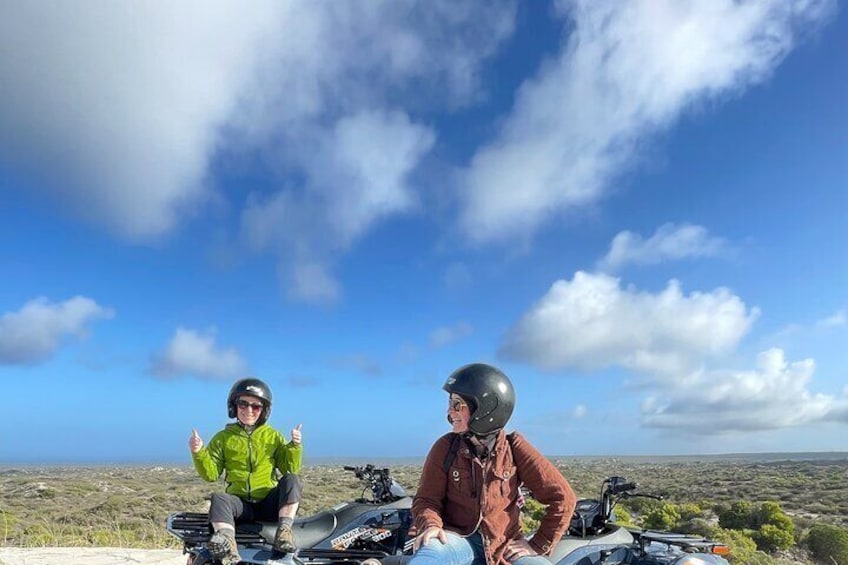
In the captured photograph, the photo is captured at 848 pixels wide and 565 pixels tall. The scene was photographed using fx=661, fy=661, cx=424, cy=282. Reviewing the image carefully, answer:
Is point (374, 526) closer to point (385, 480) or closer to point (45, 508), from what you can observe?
point (385, 480)

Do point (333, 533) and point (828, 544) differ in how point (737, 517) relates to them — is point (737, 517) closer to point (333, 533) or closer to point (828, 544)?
point (828, 544)

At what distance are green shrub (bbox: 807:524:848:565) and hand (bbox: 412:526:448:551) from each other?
46.4 ft

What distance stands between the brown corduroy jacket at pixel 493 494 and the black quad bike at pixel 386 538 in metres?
0.40

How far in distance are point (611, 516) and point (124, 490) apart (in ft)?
83.7

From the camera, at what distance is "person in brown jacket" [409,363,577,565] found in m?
3.62

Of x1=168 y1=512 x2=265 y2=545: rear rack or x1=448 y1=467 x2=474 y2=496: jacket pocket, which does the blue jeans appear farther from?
x1=168 y1=512 x2=265 y2=545: rear rack

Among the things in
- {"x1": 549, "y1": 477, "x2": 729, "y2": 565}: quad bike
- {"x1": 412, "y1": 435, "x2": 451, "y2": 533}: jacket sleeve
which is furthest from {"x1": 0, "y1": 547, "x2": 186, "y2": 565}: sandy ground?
{"x1": 412, "y1": 435, "x2": 451, "y2": 533}: jacket sleeve

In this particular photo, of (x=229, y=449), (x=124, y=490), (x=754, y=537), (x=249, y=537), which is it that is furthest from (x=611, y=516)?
(x=124, y=490)

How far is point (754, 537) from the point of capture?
Answer: 16.0 m

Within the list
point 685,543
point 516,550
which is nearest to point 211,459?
point 516,550

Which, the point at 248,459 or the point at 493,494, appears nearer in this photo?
the point at 493,494

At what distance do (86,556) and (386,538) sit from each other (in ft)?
18.2

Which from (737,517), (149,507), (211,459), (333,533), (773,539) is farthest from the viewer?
(149,507)

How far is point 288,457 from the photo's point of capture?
19.9 ft
